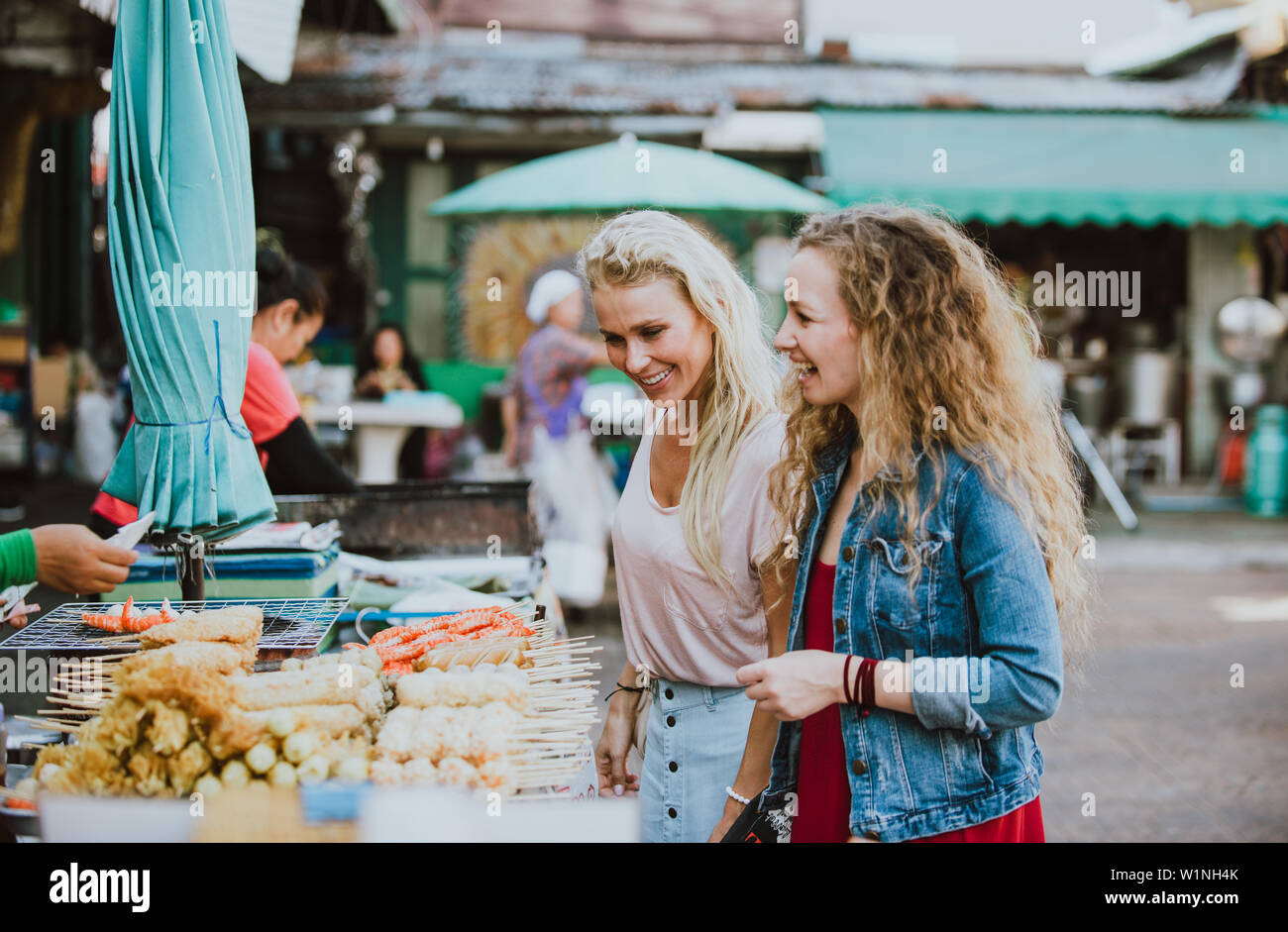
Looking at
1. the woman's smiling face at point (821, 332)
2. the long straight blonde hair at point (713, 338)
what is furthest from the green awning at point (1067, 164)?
the woman's smiling face at point (821, 332)

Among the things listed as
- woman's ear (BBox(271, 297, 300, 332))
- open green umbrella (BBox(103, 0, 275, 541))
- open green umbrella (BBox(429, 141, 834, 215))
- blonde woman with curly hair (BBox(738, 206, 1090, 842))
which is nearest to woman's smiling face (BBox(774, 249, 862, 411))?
blonde woman with curly hair (BBox(738, 206, 1090, 842))

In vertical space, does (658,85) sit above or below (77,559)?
above

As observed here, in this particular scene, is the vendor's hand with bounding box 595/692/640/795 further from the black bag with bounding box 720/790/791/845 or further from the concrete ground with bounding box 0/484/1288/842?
the concrete ground with bounding box 0/484/1288/842

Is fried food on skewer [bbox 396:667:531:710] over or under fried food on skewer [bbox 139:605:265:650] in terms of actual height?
under

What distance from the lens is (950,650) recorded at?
2.00m

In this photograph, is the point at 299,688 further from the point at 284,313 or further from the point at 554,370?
the point at 554,370

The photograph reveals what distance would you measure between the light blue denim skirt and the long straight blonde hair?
29 centimetres

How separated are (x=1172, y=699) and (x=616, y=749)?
16.2ft

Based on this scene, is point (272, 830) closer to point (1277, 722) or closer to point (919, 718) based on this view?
point (919, 718)

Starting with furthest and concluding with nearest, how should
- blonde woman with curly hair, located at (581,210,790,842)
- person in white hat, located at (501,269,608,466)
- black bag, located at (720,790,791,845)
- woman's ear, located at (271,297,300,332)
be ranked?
person in white hat, located at (501,269,608,466), woman's ear, located at (271,297,300,332), blonde woman with curly hair, located at (581,210,790,842), black bag, located at (720,790,791,845)

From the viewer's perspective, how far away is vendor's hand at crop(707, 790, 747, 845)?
2.45 metres

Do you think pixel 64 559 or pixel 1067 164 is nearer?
pixel 64 559

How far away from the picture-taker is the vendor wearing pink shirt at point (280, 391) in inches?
144

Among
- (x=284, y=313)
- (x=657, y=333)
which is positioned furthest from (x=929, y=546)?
(x=284, y=313)
